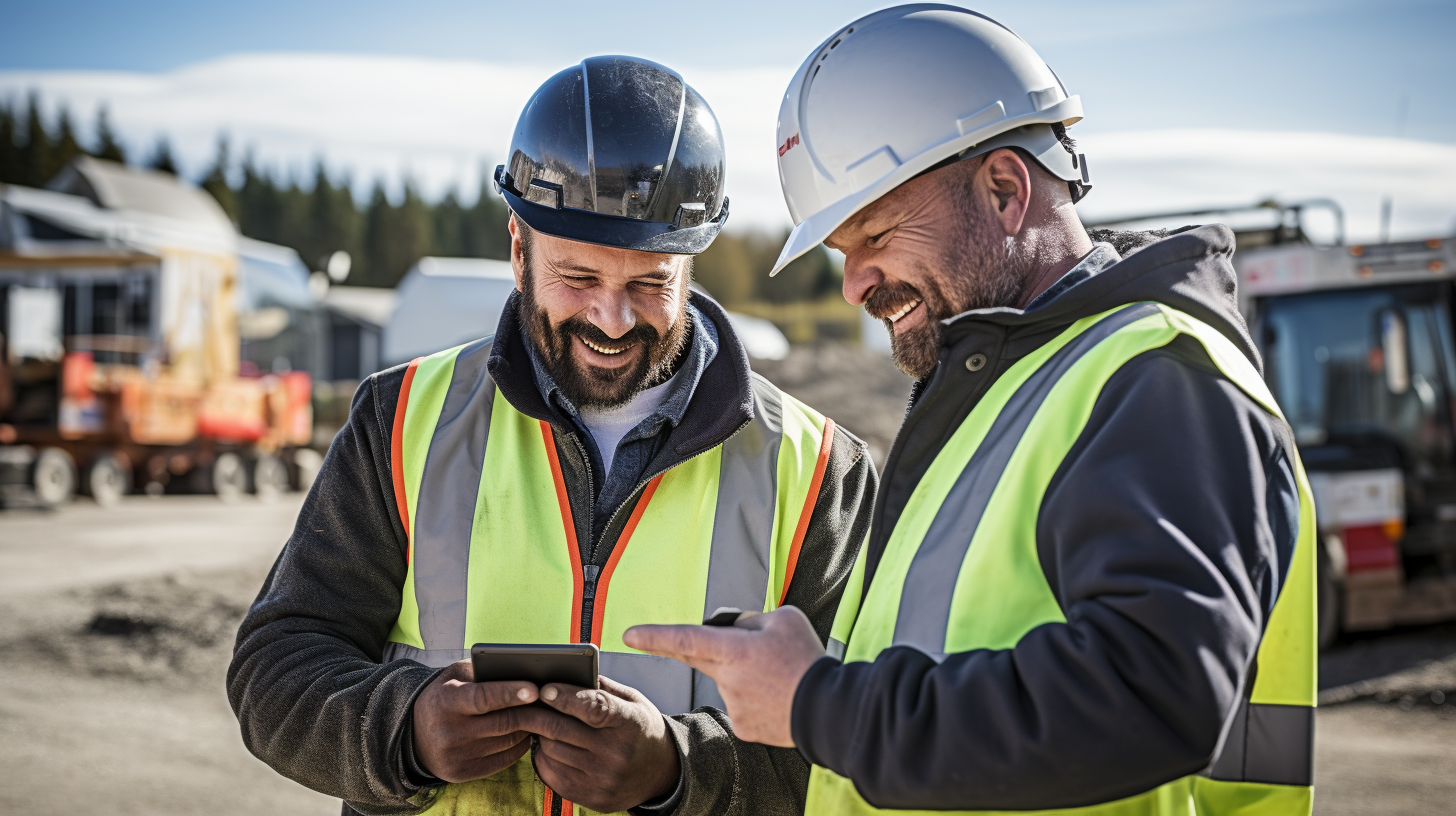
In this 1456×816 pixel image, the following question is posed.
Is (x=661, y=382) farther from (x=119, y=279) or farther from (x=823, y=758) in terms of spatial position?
(x=119, y=279)

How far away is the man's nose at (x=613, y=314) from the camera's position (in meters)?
2.53

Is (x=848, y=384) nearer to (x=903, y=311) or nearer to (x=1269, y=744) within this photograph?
(x=903, y=311)

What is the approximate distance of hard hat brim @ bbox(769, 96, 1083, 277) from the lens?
6.27 feet

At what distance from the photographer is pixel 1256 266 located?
33.0ft

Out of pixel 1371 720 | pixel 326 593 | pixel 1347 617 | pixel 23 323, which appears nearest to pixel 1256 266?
pixel 1347 617

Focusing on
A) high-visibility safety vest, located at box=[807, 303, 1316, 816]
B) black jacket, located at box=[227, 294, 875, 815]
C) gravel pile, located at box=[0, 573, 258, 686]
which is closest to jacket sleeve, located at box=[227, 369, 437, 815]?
black jacket, located at box=[227, 294, 875, 815]

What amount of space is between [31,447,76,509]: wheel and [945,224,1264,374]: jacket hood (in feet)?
56.4

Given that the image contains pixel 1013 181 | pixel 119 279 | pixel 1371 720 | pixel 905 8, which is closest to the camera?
pixel 1013 181

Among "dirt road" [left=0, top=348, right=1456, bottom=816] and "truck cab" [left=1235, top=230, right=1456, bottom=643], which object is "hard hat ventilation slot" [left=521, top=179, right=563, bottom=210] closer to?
"dirt road" [left=0, top=348, right=1456, bottom=816]

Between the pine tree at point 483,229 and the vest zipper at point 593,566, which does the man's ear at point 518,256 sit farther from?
the pine tree at point 483,229

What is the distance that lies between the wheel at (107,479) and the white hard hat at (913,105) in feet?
57.6

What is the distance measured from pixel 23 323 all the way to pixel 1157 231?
23942 mm

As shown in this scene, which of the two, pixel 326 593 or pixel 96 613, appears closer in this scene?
pixel 326 593

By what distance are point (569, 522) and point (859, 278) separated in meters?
0.79
